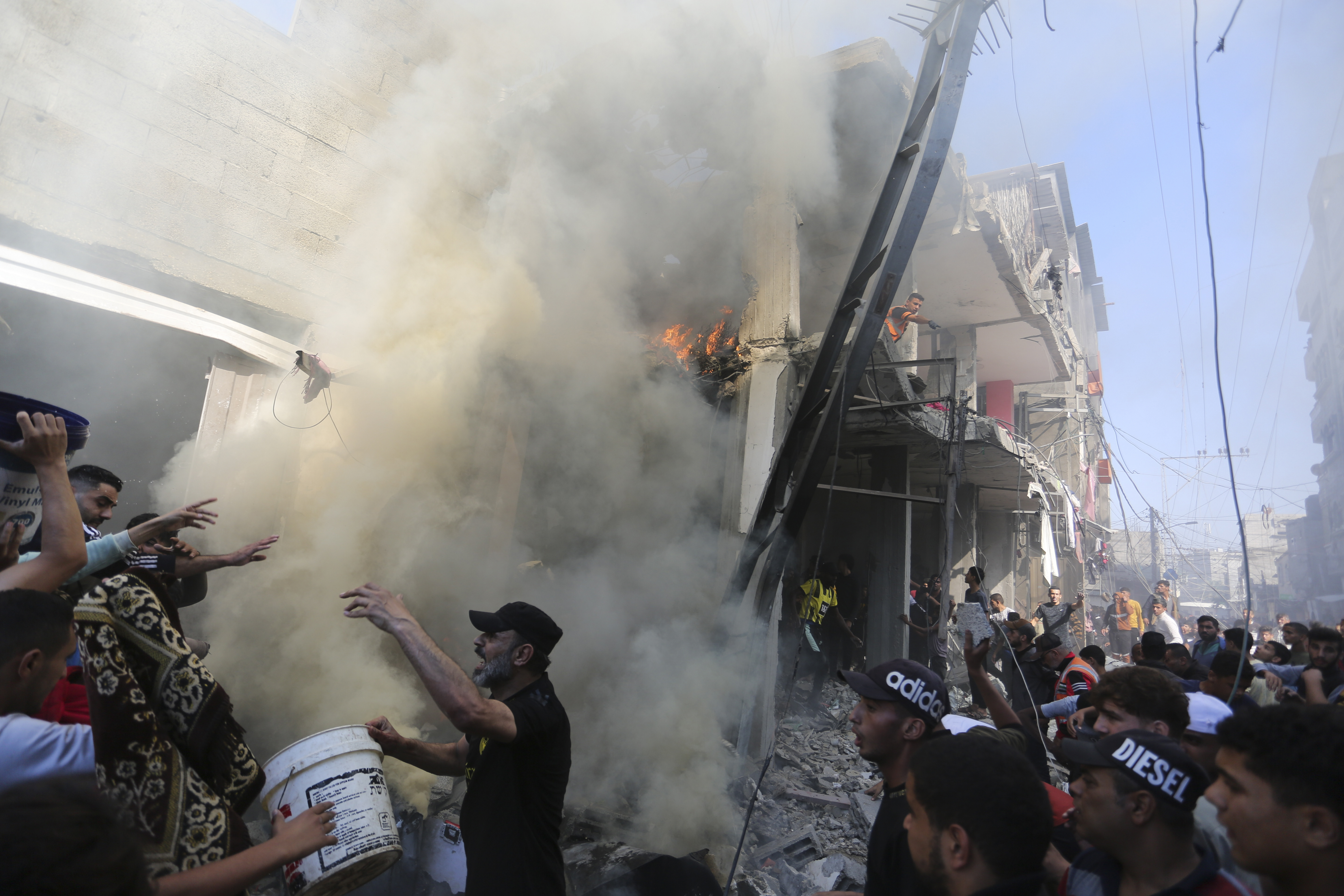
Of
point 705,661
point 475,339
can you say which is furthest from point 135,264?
point 705,661

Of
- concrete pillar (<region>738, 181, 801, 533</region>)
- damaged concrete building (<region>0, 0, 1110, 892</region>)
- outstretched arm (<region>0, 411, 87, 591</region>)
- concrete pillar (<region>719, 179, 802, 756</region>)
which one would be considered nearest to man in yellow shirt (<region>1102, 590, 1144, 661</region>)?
damaged concrete building (<region>0, 0, 1110, 892</region>)

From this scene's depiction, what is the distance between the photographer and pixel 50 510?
1608mm

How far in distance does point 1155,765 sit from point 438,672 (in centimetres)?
180

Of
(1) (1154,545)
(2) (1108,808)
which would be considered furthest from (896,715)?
(1) (1154,545)

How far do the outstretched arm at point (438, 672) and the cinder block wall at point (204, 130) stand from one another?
16.2 feet

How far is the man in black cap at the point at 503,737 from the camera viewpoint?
1.89 meters

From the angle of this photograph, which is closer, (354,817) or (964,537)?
(354,817)

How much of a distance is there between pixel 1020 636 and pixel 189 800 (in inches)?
229

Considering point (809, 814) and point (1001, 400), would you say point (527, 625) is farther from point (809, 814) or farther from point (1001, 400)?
point (1001, 400)

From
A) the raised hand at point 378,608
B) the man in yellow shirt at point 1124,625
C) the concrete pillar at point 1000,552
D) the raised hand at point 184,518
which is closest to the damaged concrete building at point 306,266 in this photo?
the raised hand at point 378,608

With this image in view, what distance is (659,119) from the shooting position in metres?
7.54

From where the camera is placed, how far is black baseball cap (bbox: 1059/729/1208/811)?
1.44m

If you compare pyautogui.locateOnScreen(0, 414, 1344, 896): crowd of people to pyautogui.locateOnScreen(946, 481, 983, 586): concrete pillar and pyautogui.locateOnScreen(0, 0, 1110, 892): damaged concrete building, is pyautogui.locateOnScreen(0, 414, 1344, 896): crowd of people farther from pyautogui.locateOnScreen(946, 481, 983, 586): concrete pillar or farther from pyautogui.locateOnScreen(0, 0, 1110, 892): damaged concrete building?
pyautogui.locateOnScreen(946, 481, 983, 586): concrete pillar

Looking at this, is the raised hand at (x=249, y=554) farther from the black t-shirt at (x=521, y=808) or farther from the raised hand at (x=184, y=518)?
the black t-shirt at (x=521, y=808)
